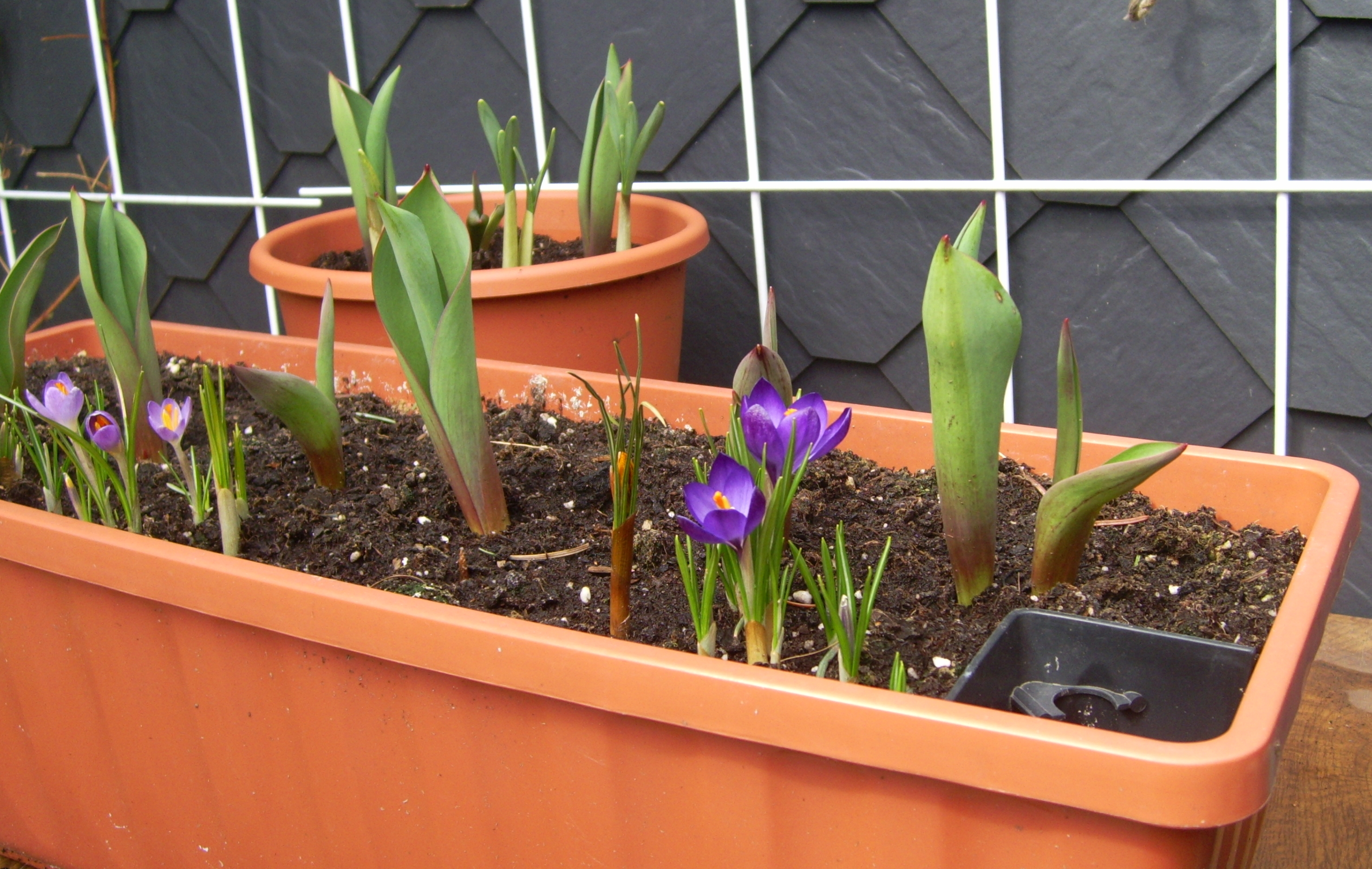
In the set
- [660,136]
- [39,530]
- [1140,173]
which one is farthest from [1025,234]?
[39,530]

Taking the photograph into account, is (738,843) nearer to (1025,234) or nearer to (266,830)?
(266,830)

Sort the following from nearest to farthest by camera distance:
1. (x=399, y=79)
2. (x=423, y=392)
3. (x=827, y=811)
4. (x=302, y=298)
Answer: (x=827, y=811), (x=423, y=392), (x=302, y=298), (x=399, y=79)

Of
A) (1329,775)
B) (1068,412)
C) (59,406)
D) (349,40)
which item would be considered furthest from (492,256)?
(1329,775)

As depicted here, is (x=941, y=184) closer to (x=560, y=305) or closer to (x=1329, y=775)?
(x=560, y=305)

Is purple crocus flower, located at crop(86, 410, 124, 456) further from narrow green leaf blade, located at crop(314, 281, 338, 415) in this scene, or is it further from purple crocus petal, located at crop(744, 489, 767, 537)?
purple crocus petal, located at crop(744, 489, 767, 537)

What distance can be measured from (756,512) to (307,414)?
0.40m

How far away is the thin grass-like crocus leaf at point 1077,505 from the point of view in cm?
53

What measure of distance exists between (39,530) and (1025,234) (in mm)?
1038

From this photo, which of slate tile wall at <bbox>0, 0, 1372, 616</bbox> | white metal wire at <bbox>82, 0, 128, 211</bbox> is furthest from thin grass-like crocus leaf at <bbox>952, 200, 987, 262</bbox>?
white metal wire at <bbox>82, 0, 128, 211</bbox>

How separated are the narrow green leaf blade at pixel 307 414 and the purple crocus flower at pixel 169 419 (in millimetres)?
52

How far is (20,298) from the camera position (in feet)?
2.92

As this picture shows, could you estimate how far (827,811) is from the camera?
475 millimetres

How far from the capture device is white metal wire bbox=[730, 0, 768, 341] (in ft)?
4.26

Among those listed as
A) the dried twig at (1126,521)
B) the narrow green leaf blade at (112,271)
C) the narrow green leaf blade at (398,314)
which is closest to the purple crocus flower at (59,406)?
the narrow green leaf blade at (112,271)
